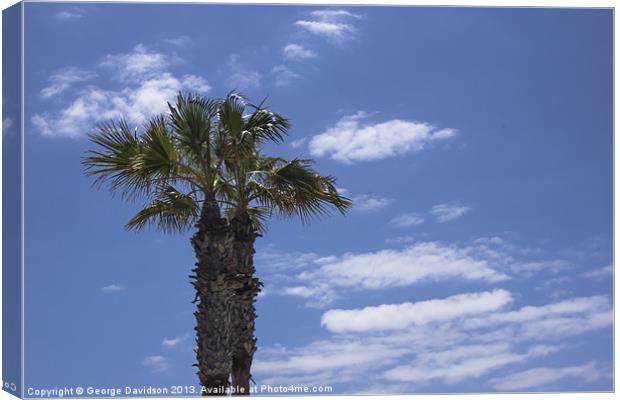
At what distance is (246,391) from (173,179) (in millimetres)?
3456

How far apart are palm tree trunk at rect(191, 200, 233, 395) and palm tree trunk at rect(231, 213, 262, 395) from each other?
382 mm

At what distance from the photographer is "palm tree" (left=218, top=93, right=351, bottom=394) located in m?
16.3

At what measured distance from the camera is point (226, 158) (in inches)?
653

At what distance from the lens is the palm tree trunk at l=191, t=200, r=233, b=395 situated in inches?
621

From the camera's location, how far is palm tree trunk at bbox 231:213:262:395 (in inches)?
643

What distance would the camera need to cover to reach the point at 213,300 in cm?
1591

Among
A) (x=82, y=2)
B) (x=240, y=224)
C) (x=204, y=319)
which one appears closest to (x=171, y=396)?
(x=204, y=319)

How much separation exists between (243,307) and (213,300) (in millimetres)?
662

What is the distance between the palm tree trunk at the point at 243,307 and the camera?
16.3 metres

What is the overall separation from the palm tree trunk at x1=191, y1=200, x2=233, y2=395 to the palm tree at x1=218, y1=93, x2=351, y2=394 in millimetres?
305

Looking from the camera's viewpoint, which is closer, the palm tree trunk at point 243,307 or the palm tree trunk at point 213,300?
the palm tree trunk at point 213,300

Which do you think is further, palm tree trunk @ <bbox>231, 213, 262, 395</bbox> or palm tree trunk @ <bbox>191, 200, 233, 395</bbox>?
palm tree trunk @ <bbox>231, 213, 262, 395</bbox>

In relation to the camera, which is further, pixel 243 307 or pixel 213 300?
pixel 243 307

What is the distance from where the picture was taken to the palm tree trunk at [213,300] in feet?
51.8
